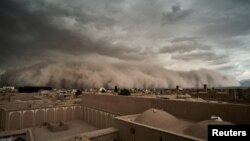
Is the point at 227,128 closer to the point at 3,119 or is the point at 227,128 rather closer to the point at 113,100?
the point at 113,100

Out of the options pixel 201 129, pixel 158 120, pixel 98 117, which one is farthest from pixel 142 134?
pixel 98 117

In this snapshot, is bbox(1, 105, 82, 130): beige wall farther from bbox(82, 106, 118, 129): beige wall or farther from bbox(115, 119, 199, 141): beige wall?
bbox(115, 119, 199, 141): beige wall

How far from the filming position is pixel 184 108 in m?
19.5

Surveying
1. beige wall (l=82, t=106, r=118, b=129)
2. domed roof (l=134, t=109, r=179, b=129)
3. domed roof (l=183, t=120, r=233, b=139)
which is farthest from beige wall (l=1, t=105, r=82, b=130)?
domed roof (l=183, t=120, r=233, b=139)

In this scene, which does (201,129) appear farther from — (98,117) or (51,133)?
(51,133)

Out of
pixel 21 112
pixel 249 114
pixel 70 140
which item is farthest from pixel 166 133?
pixel 21 112

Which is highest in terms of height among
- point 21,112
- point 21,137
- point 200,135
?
point 200,135

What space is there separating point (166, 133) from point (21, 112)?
3327 centimetres

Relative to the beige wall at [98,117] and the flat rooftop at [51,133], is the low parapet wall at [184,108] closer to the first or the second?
the beige wall at [98,117]

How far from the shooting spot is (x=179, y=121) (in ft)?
61.3

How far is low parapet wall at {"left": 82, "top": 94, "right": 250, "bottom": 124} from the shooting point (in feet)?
49.3

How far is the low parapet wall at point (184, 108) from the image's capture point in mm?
15023

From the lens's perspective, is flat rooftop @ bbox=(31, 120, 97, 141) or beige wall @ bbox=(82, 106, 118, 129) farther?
beige wall @ bbox=(82, 106, 118, 129)

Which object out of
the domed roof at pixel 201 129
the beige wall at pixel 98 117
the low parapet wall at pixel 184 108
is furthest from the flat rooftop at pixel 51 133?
the domed roof at pixel 201 129
